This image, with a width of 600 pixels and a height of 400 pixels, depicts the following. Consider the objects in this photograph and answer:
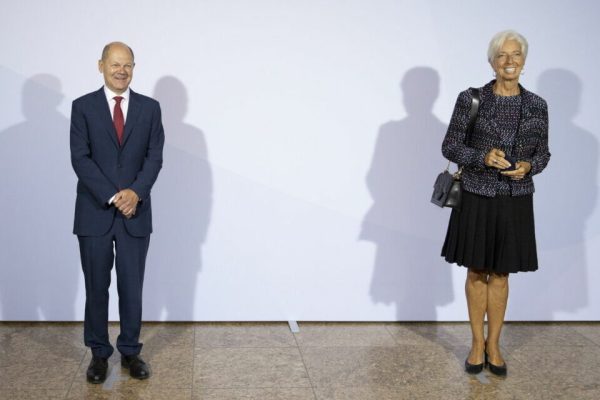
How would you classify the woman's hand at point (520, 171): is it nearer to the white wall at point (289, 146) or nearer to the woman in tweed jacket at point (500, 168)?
the woman in tweed jacket at point (500, 168)

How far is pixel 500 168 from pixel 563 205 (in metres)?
1.48

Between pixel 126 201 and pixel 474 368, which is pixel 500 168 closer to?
pixel 474 368

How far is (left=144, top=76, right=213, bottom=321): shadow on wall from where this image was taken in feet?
15.4

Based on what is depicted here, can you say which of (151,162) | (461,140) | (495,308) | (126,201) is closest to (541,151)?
(461,140)

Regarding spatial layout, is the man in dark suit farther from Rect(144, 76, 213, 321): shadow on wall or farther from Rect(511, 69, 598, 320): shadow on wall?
Rect(511, 69, 598, 320): shadow on wall

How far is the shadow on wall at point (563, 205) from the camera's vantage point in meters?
5.02

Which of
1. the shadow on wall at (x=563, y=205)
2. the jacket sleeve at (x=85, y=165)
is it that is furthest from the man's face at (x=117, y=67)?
the shadow on wall at (x=563, y=205)

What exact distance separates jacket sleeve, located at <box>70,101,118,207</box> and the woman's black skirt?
1.64 meters

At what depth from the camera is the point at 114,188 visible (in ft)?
12.2

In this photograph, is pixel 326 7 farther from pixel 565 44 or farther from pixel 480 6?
pixel 565 44

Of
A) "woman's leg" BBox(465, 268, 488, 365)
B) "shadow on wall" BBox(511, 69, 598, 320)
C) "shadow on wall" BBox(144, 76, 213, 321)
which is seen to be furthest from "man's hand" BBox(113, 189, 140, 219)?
"shadow on wall" BBox(511, 69, 598, 320)

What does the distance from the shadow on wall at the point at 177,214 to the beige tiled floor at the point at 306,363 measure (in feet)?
0.53

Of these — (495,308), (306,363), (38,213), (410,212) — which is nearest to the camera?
(495,308)

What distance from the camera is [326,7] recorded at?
4750mm
